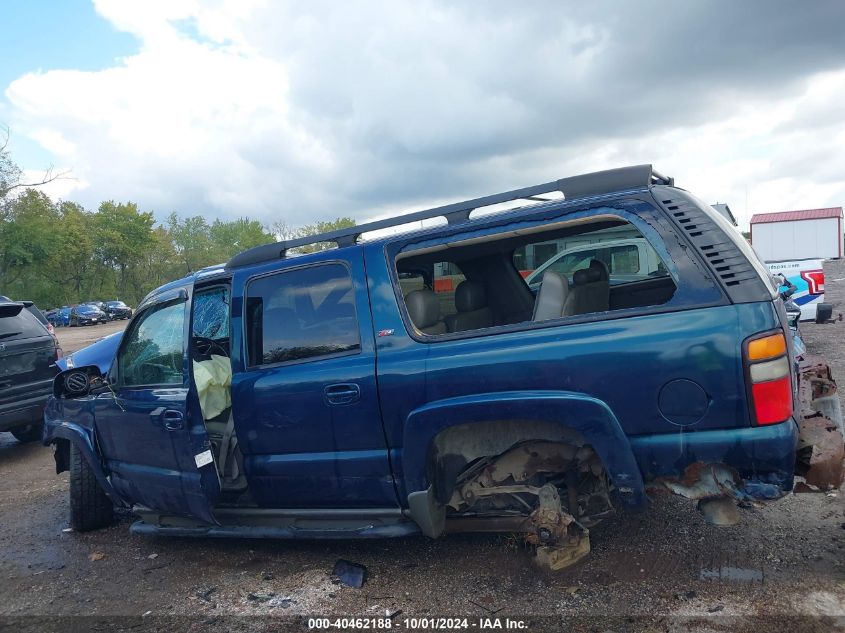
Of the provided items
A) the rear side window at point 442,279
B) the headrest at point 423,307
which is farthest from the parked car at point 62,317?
the headrest at point 423,307

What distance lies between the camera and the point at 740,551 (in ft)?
11.2

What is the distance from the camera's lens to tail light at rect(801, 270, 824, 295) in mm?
9617

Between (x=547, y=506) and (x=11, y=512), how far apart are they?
469 cm

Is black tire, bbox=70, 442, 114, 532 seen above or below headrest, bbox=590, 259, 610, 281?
below

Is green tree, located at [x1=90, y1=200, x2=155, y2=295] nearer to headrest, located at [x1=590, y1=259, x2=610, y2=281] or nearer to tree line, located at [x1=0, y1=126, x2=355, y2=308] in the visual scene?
tree line, located at [x1=0, y1=126, x2=355, y2=308]

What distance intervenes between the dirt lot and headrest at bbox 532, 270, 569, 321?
4.51 feet

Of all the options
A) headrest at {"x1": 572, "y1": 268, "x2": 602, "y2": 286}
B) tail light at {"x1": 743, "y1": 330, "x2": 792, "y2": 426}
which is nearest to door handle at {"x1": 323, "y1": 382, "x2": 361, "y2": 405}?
headrest at {"x1": 572, "y1": 268, "x2": 602, "y2": 286}

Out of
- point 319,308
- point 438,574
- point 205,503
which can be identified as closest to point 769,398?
point 438,574

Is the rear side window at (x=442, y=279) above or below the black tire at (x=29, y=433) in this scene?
above

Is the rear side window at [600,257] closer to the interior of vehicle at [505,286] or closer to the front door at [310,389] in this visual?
the interior of vehicle at [505,286]

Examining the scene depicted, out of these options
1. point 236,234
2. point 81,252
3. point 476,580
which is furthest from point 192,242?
point 476,580

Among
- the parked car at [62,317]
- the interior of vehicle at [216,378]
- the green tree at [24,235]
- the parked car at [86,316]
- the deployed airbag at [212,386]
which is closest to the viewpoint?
the interior of vehicle at [216,378]

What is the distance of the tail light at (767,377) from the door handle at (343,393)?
187 cm

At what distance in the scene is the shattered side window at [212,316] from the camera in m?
4.41
